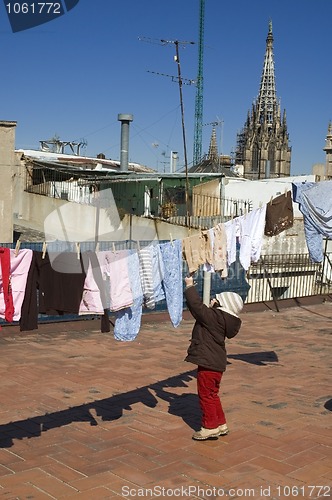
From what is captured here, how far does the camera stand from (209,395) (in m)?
6.30

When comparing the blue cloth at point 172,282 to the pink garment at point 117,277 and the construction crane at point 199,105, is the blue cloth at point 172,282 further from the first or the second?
the construction crane at point 199,105

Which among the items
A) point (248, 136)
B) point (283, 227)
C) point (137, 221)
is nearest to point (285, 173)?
point (248, 136)

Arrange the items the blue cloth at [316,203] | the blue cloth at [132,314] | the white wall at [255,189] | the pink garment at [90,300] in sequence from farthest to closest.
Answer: the white wall at [255,189]
the blue cloth at [316,203]
the blue cloth at [132,314]
the pink garment at [90,300]

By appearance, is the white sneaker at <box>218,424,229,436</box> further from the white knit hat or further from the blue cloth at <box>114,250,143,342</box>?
the blue cloth at <box>114,250,143,342</box>

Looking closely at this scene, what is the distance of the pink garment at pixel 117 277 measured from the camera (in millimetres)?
7125

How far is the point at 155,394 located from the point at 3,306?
9.37ft

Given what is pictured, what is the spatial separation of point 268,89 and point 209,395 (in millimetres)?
125541

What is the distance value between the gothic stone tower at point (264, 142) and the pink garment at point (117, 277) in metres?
97.3

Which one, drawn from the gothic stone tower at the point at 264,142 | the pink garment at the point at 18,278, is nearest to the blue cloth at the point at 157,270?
the pink garment at the point at 18,278

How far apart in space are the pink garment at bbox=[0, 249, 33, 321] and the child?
1803 mm

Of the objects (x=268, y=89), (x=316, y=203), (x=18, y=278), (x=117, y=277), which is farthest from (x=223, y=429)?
(x=268, y=89)

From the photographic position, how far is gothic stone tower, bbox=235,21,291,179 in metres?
108

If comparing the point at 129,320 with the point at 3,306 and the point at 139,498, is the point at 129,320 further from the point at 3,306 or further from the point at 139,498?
the point at 139,498

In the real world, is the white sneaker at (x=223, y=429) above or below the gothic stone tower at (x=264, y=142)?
below
